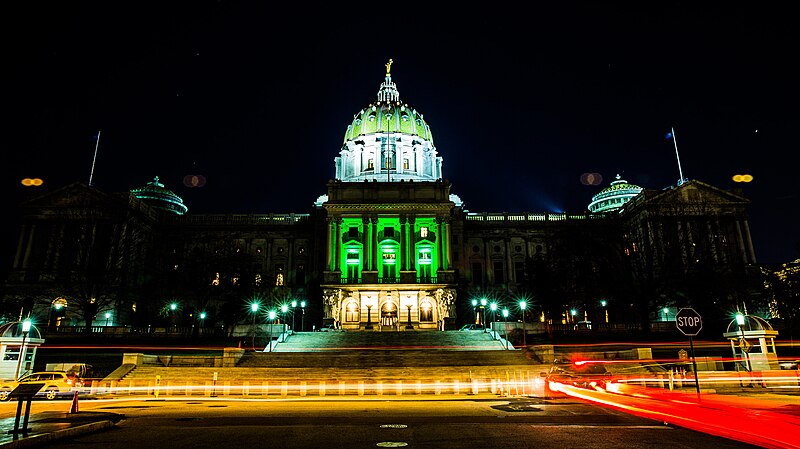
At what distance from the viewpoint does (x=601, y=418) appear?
539 inches

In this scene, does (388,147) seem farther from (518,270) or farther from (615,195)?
(615,195)

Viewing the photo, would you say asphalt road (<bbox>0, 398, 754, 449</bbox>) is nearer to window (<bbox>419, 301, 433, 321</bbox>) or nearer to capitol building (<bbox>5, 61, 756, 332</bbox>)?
capitol building (<bbox>5, 61, 756, 332</bbox>)

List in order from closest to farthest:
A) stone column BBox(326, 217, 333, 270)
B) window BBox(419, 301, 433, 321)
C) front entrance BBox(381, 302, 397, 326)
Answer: front entrance BBox(381, 302, 397, 326), window BBox(419, 301, 433, 321), stone column BBox(326, 217, 333, 270)

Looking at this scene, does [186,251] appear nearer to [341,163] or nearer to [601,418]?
[341,163]

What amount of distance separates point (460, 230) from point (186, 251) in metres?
36.7

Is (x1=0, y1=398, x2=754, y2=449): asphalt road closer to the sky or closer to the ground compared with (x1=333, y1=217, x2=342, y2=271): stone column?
closer to the ground

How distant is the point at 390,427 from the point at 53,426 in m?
7.07

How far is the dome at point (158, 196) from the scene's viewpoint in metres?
94.8

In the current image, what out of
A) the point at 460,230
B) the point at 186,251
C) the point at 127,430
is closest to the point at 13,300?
the point at 186,251

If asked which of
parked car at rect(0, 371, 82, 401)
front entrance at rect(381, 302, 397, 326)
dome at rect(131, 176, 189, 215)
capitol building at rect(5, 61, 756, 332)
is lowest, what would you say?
parked car at rect(0, 371, 82, 401)

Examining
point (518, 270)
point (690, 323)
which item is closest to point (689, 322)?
point (690, 323)

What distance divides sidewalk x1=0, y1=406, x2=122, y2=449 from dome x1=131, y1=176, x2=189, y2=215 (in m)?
85.0

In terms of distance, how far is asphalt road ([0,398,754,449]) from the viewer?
33.7 feet

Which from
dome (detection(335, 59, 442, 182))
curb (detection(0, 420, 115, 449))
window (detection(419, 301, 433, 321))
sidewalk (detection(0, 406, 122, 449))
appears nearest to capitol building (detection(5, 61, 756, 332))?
window (detection(419, 301, 433, 321))
